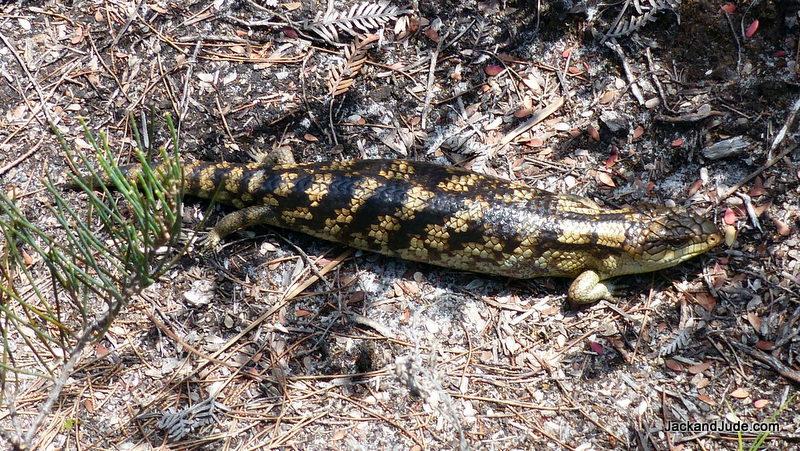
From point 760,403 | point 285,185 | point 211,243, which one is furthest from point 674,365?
point 211,243

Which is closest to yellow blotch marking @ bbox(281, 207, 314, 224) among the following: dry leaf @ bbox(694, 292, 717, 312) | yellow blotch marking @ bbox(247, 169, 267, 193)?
yellow blotch marking @ bbox(247, 169, 267, 193)

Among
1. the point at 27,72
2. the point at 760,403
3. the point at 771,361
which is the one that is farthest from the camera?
the point at 27,72

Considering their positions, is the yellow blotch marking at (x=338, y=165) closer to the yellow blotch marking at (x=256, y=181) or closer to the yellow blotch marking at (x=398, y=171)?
the yellow blotch marking at (x=398, y=171)

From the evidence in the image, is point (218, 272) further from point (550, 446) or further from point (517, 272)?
point (550, 446)

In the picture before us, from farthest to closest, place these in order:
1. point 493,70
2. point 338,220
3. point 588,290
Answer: point 493,70 < point 338,220 < point 588,290

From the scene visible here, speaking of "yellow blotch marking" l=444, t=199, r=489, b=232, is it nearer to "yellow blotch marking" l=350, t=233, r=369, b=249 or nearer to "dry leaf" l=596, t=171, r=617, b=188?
"yellow blotch marking" l=350, t=233, r=369, b=249

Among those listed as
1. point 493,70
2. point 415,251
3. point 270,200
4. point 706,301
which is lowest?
point 706,301

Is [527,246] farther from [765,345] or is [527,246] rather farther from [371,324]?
[765,345]
